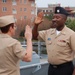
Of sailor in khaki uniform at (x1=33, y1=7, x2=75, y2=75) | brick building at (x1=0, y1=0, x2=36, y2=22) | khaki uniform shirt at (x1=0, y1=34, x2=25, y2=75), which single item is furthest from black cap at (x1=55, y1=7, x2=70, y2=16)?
brick building at (x1=0, y1=0, x2=36, y2=22)

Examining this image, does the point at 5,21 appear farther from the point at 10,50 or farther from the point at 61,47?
the point at 61,47

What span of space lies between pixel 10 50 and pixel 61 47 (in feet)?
2.92

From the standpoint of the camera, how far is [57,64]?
3.38 metres

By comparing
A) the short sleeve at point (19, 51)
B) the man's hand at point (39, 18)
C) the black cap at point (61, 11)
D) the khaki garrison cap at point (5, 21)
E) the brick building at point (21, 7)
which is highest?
the khaki garrison cap at point (5, 21)

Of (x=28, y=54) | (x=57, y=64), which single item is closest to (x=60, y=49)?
(x=57, y=64)

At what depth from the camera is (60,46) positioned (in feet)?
11.0

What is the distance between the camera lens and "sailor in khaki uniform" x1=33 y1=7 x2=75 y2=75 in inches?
131

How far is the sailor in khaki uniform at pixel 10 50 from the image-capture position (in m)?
2.59

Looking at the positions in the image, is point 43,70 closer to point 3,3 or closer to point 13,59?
point 13,59

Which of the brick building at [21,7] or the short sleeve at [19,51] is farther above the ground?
the short sleeve at [19,51]

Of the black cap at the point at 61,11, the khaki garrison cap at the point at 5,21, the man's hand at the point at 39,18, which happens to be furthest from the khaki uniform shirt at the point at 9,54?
the black cap at the point at 61,11

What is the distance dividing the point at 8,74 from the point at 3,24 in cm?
44

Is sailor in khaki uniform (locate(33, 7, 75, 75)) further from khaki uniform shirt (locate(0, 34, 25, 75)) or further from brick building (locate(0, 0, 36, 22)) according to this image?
brick building (locate(0, 0, 36, 22))

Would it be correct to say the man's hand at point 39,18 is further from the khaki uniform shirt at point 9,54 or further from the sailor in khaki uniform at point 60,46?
the khaki uniform shirt at point 9,54
